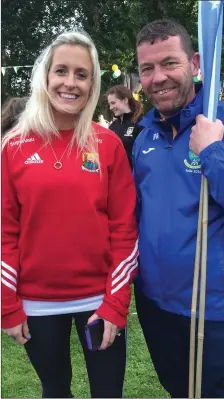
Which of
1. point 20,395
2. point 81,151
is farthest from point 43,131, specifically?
point 20,395

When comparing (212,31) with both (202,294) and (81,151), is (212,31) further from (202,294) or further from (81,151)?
(202,294)

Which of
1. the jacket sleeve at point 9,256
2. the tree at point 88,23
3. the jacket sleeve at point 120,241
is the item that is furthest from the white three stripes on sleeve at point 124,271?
the tree at point 88,23

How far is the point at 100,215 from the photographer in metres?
2.28

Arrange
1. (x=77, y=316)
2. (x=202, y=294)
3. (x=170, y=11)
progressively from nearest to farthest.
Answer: (x=202, y=294) < (x=77, y=316) < (x=170, y=11)

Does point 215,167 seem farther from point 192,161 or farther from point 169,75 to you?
point 169,75

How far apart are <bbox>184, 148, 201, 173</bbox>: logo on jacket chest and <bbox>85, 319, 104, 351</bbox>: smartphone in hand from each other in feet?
2.52

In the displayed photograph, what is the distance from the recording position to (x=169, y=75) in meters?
2.32

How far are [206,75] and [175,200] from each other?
547 mm

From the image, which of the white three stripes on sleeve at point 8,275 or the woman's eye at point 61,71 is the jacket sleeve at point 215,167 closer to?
the woman's eye at point 61,71

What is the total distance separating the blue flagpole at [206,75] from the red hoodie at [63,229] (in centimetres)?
34

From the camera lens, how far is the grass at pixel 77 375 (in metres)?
3.66

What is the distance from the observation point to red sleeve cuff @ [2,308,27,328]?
7.30 ft

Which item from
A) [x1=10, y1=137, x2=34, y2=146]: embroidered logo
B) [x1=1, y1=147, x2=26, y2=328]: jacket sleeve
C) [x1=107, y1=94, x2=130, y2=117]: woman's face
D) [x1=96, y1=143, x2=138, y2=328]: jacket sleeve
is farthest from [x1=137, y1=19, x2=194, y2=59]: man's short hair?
[x1=107, y1=94, x2=130, y2=117]: woman's face

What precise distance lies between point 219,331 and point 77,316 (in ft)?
2.08
